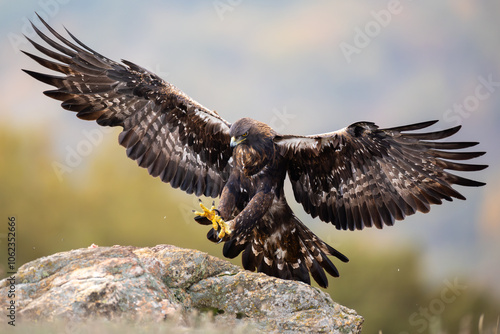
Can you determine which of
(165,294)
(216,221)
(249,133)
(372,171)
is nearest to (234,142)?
(249,133)

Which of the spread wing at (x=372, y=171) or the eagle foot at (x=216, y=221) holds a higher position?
the spread wing at (x=372, y=171)

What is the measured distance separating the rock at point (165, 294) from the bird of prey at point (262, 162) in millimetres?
487

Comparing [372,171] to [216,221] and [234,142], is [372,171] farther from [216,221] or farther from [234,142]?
[216,221]

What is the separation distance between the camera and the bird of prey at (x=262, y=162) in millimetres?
5523

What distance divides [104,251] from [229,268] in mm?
1345

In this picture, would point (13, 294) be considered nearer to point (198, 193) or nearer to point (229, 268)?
point (229, 268)

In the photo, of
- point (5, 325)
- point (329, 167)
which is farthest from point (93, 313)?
point (329, 167)

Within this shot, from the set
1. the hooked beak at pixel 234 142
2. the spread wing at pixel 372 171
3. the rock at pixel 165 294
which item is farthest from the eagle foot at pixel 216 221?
the spread wing at pixel 372 171

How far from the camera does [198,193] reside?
6.65m

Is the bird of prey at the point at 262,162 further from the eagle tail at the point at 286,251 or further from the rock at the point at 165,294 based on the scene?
the rock at the point at 165,294

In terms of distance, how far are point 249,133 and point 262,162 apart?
35 centimetres

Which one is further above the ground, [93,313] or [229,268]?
[229,268]

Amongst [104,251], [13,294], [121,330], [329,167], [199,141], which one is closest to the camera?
[121,330]

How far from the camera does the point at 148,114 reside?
6.43 metres
